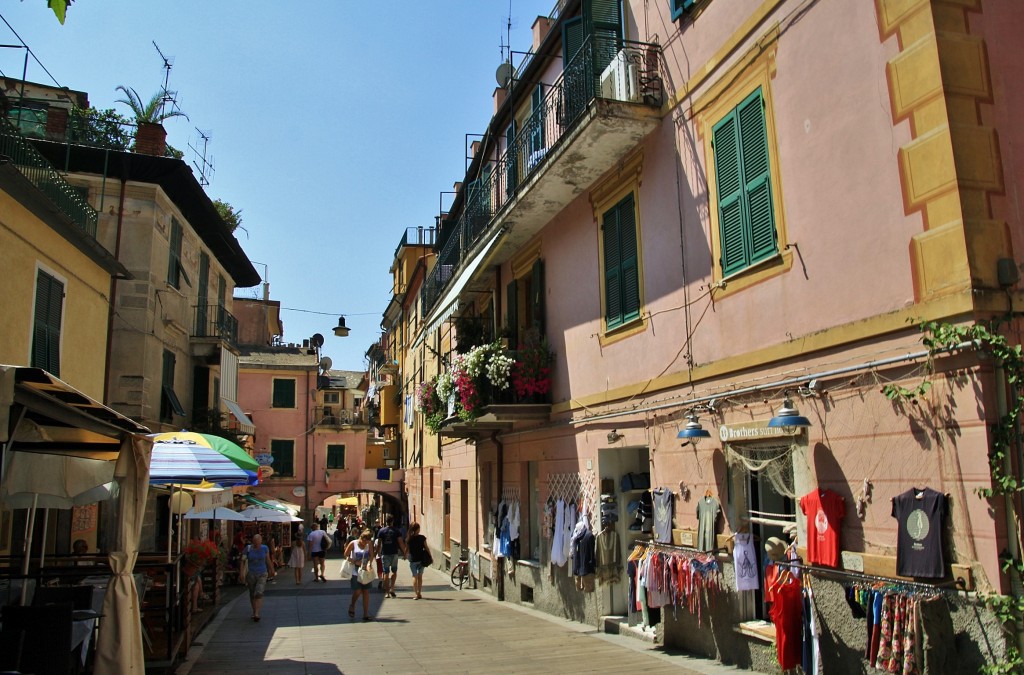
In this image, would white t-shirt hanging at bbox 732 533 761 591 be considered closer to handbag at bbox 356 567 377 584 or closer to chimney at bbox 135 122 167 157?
handbag at bbox 356 567 377 584

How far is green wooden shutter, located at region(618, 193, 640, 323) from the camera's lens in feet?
36.2

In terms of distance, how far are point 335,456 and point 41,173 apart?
31431 mm

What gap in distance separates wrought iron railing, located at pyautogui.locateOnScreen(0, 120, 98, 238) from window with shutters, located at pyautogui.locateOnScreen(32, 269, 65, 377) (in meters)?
1.12

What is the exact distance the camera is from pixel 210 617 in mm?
15430

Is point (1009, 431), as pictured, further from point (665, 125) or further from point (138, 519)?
point (138, 519)

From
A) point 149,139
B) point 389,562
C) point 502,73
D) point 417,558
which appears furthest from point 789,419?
point 149,139

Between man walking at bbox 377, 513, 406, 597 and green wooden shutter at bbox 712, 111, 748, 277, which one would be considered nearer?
green wooden shutter at bbox 712, 111, 748, 277

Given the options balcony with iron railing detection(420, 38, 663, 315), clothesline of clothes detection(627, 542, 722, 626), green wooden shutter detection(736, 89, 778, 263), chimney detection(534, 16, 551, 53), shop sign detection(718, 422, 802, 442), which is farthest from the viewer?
chimney detection(534, 16, 551, 53)

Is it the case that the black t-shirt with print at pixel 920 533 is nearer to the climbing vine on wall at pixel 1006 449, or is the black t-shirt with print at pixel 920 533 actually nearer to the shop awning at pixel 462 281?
the climbing vine on wall at pixel 1006 449

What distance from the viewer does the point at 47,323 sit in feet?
40.9

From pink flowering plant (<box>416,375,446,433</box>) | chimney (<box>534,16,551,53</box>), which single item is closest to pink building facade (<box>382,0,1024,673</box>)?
chimney (<box>534,16,551,53</box>)

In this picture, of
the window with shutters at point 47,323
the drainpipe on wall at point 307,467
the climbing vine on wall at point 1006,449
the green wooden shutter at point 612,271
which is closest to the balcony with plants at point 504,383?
the green wooden shutter at point 612,271

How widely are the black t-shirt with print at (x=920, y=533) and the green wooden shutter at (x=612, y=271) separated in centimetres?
577

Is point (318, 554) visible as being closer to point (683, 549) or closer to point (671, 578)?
point (671, 578)
